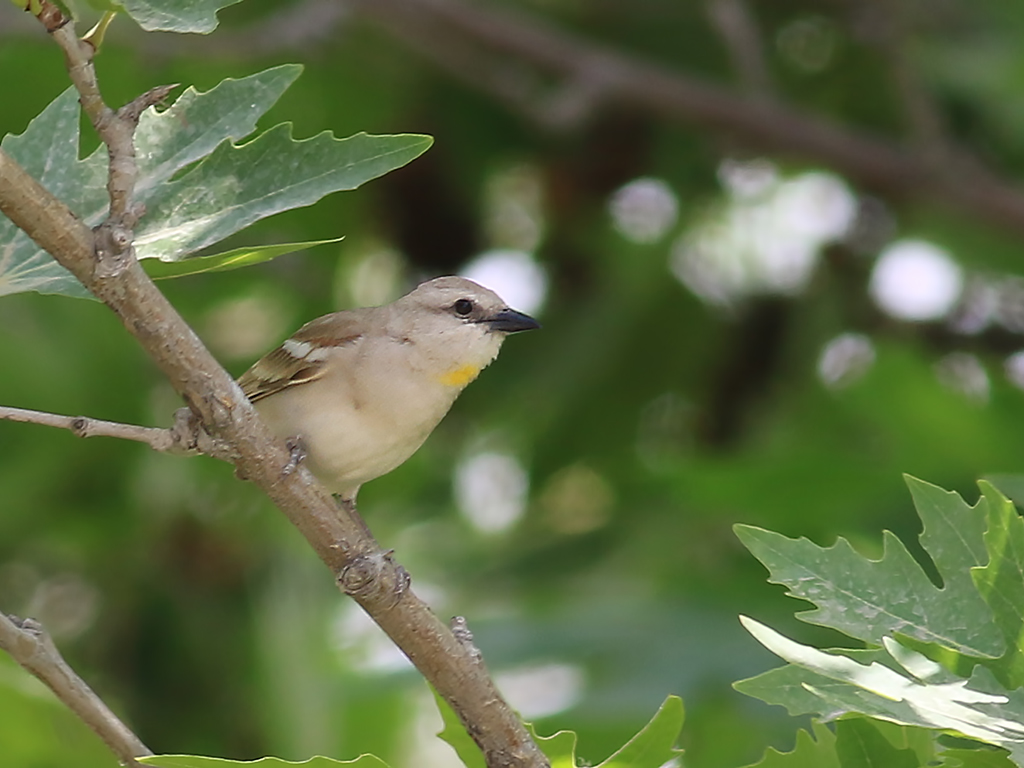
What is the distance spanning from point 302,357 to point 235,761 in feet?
6.13

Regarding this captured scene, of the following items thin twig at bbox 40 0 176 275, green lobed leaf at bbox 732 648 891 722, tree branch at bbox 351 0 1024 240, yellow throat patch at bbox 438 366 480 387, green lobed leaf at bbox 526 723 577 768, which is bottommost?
tree branch at bbox 351 0 1024 240

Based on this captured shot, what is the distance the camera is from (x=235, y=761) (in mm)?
2393

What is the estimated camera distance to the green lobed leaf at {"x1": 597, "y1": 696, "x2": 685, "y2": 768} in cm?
280

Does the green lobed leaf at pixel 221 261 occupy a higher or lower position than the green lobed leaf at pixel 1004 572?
Result: higher

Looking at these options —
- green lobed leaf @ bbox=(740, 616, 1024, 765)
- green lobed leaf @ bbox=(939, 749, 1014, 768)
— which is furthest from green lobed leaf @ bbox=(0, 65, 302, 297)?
green lobed leaf @ bbox=(939, 749, 1014, 768)

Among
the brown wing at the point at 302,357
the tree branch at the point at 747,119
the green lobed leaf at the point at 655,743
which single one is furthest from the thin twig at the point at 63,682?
the tree branch at the point at 747,119

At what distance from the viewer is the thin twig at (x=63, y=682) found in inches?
107

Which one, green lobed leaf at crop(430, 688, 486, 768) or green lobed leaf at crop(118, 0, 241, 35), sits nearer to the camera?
green lobed leaf at crop(118, 0, 241, 35)

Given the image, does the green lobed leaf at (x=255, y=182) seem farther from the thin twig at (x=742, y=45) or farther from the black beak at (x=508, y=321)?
the thin twig at (x=742, y=45)

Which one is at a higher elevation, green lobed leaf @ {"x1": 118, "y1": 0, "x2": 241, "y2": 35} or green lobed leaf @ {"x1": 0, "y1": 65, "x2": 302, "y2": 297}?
green lobed leaf @ {"x1": 118, "y1": 0, "x2": 241, "y2": 35}

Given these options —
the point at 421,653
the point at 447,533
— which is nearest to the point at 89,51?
the point at 421,653

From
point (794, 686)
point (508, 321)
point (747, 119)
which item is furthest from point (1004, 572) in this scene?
point (747, 119)

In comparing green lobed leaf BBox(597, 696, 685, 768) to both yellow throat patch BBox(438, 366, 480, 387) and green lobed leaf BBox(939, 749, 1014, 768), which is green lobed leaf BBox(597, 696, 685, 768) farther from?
yellow throat patch BBox(438, 366, 480, 387)

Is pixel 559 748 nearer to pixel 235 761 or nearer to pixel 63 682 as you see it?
pixel 235 761
